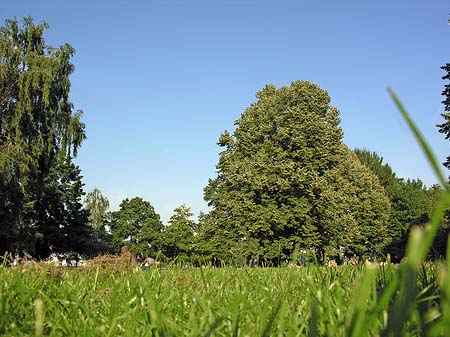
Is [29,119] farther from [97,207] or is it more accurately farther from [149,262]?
[97,207]

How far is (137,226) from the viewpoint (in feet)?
232

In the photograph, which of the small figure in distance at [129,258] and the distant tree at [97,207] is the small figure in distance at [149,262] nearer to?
the small figure in distance at [129,258]

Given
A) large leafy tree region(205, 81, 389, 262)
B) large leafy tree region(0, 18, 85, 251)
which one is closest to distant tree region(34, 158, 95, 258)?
large leafy tree region(0, 18, 85, 251)

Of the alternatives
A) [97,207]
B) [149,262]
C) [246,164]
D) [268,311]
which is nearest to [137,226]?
[97,207]

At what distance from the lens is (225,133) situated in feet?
124

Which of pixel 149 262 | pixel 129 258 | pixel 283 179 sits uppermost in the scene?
pixel 283 179

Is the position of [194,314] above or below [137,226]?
below

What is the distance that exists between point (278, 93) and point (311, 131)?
173 inches

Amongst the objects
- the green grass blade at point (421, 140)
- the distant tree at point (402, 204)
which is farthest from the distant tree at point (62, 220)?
the green grass blade at point (421, 140)

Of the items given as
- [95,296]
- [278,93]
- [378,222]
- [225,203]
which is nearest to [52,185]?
[225,203]

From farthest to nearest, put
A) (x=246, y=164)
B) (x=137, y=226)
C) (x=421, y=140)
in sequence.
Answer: (x=137, y=226) < (x=246, y=164) < (x=421, y=140)

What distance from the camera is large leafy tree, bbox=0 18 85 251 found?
2700 centimetres

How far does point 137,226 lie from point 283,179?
42.9 meters

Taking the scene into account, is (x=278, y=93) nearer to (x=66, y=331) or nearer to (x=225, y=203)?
(x=225, y=203)
